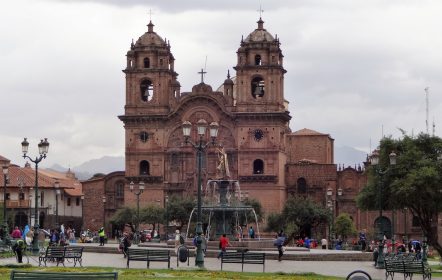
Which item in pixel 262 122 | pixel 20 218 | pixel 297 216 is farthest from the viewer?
pixel 20 218

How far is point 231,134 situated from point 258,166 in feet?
11.1

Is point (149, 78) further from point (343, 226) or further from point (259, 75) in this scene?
point (343, 226)

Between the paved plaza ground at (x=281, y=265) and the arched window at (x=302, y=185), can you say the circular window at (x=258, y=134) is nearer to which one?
the arched window at (x=302, y=185)

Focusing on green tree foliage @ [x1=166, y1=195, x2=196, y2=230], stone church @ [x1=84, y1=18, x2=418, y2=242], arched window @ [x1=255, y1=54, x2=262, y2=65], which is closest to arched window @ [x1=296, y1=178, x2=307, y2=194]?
stone church @ [x1=84, y1=18, x2=418, y2=242]

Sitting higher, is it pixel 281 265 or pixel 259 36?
pixel 259 36

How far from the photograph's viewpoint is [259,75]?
287 feet

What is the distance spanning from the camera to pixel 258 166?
87.6 m

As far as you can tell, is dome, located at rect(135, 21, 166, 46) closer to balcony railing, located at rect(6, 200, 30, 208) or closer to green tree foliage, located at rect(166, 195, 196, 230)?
green tree foliage, located at rect(166, 195, 196, 230)

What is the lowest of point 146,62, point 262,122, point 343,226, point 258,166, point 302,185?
point 343,226

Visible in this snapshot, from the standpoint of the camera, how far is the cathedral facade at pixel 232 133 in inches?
3420

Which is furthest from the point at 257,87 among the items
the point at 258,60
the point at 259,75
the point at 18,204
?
the point at 18,204

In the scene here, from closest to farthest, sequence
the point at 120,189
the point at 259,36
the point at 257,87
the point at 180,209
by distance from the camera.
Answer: the point at 180,209, the point at 259,36, the point at 257,87, the point at 120,189

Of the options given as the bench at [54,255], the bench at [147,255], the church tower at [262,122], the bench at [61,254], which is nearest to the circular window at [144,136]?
the church tower at [262,122]

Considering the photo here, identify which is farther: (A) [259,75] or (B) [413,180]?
(A) [259,75]
